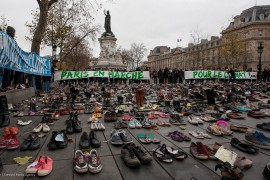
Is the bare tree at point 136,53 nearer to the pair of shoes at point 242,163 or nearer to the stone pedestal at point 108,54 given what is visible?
the stone pedestal at point 108,54

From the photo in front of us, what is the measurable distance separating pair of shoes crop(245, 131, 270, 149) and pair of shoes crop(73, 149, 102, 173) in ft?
11.6

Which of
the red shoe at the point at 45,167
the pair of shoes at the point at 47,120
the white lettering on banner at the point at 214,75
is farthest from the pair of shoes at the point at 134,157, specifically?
the white lettering on banner at the point at 214,75

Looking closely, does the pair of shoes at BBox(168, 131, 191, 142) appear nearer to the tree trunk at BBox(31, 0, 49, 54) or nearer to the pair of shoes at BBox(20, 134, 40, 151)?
the pair of shoes at BBox(20, 134, 40, 151)

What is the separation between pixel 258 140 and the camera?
15.1 ft

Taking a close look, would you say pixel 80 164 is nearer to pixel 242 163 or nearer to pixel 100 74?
pixel 242 163

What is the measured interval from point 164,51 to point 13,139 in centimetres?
13472

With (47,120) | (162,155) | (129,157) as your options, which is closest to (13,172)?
(129,157)

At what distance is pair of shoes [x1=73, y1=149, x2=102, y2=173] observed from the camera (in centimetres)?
329

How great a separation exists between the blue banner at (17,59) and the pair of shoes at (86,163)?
204 inches

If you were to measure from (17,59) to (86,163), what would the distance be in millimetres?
7479

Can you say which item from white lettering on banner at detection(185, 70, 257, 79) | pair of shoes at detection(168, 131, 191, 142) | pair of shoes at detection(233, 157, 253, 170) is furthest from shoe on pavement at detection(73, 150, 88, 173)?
white lettering on banner at detection(185, 70, 257, 79)

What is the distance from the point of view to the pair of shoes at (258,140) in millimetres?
4449

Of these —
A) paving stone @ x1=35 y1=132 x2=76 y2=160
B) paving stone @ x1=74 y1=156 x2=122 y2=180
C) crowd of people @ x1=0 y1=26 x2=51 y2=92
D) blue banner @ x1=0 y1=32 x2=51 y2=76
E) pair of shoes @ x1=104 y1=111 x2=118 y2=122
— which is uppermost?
blue banner @ x1=0 y1=32 x2=51 y2=76

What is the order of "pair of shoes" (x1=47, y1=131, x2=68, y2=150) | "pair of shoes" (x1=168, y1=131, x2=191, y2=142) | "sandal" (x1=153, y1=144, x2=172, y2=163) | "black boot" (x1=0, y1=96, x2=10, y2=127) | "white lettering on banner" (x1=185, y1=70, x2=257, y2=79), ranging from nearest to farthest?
"sandal" (x1=153, y1=144, x2=172, y2=163)
"pair of shoes" (x1=47, y1=131, x2=68, y2=150)
"pair of shoes" (x1=168, y1=131, x2=191, y2=142)
"black boot" (x1=0, y1=96, x2=10, y2=127)
"white lettering on banner" (x1=185, y1=70, x2=257, y2=79)
